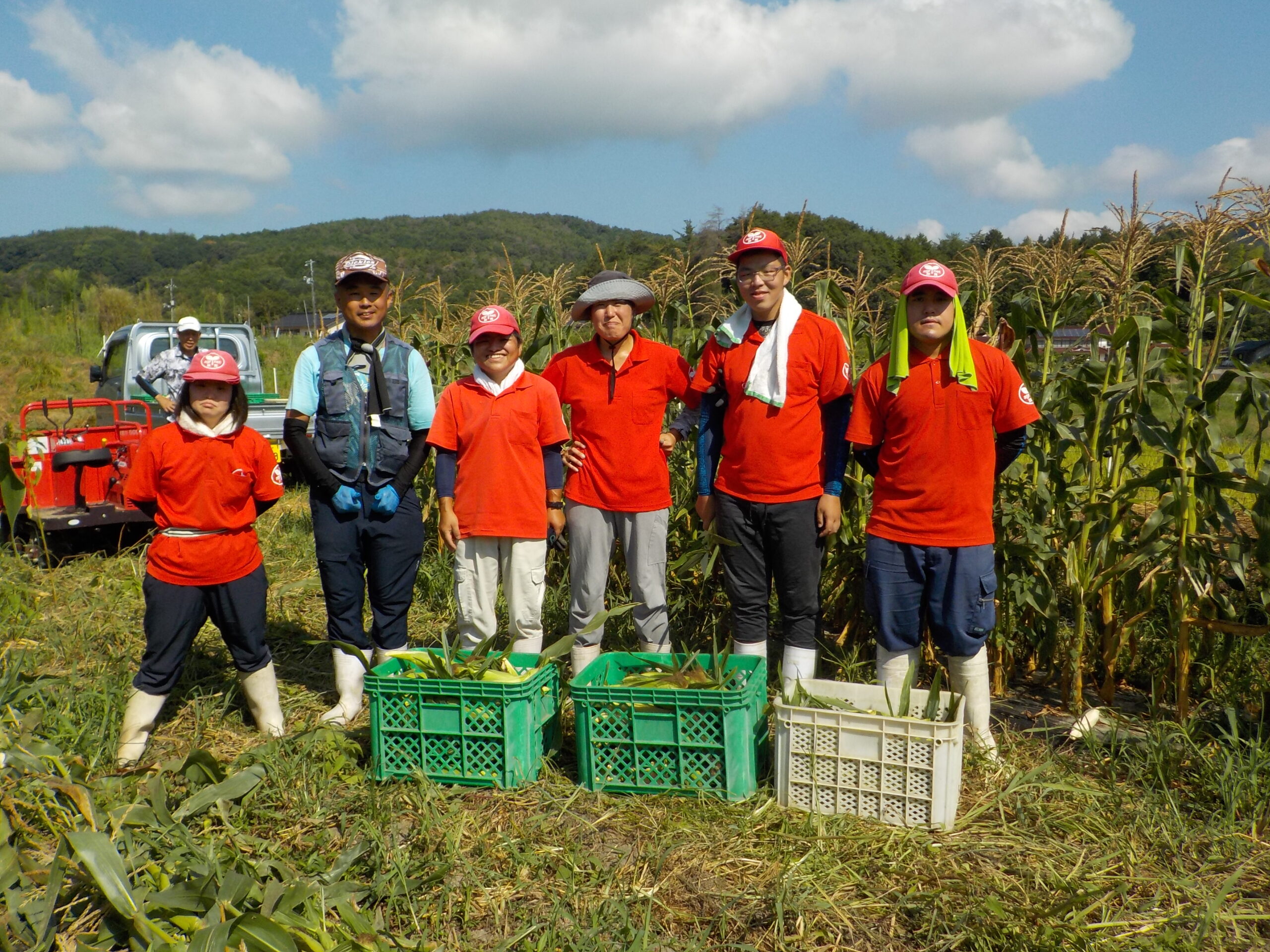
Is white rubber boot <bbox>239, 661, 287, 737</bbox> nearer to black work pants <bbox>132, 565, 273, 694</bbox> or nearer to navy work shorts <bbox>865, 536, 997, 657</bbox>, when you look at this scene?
black work pants <bbox>132, 565, 273, 694</bbox>

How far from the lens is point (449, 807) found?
10.5 ft

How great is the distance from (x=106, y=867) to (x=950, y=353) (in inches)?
121

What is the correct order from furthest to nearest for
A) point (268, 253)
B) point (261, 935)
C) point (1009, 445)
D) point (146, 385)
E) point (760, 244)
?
point (268, 253)
point (146, 385)
point (760, 244)
point (1009, 445)
point (261, 935)

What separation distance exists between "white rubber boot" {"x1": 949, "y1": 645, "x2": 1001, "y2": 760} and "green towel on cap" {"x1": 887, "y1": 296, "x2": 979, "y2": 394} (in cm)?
104

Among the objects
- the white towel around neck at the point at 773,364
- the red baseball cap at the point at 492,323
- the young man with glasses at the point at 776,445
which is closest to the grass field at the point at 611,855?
the young man with glasses at the point at 776,445

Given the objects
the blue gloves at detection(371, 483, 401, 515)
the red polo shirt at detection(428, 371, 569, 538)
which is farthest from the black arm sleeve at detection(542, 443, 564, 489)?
the blue gloves at detection(371, 483, 401, 515)

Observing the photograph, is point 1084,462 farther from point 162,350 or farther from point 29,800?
point 162,350

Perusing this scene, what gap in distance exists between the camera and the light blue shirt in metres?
4.02

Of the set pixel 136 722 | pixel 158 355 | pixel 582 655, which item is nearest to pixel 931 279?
pixel 582 655

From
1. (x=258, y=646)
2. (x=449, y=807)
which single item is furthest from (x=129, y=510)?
(x=449, y=807)

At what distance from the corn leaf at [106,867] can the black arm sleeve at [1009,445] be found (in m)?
3.18

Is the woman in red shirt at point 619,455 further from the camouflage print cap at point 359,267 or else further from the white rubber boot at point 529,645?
the camouflage print cap at point 359,267

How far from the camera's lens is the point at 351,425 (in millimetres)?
4055

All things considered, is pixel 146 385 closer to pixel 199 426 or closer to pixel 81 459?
pixel 81 459
